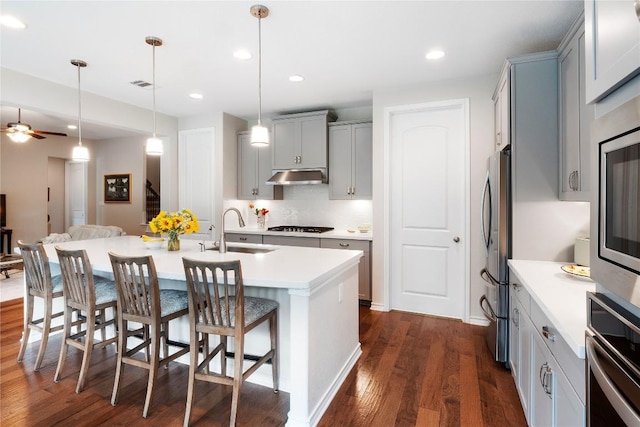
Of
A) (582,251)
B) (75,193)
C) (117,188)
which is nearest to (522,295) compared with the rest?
(582,251)

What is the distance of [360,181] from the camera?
4.45m

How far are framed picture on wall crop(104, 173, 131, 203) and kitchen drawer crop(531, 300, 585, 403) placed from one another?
24.9 ft

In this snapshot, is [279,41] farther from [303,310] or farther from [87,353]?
[87,353]

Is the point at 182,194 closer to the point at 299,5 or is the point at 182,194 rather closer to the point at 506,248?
the point at 299,5

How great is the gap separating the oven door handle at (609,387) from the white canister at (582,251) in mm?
1479

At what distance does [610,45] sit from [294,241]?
3.86 meters

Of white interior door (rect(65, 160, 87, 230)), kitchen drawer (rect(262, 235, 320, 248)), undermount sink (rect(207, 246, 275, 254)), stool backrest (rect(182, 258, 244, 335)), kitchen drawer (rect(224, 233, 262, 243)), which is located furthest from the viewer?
white interior door (rect(65, 160, 87, 230))

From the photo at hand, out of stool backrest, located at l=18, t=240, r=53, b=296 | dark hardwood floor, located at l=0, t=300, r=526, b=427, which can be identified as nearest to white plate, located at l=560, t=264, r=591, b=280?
dark hardwood floor, located at l=0, t=300, r=526, b=427

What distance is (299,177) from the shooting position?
183 inches

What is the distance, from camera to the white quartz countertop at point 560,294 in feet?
3.95

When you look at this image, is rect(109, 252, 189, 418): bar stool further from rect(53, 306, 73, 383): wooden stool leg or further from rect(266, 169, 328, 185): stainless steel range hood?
rect(266, 169, 328, 185): stainless steel range hood

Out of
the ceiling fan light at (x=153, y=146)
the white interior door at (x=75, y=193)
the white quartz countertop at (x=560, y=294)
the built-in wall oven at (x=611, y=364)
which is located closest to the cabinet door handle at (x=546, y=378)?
the white quartz countertop at (x=560, y=294)

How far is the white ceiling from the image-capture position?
2357 mm

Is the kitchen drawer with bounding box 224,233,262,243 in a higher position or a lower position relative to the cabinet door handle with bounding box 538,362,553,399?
higher
